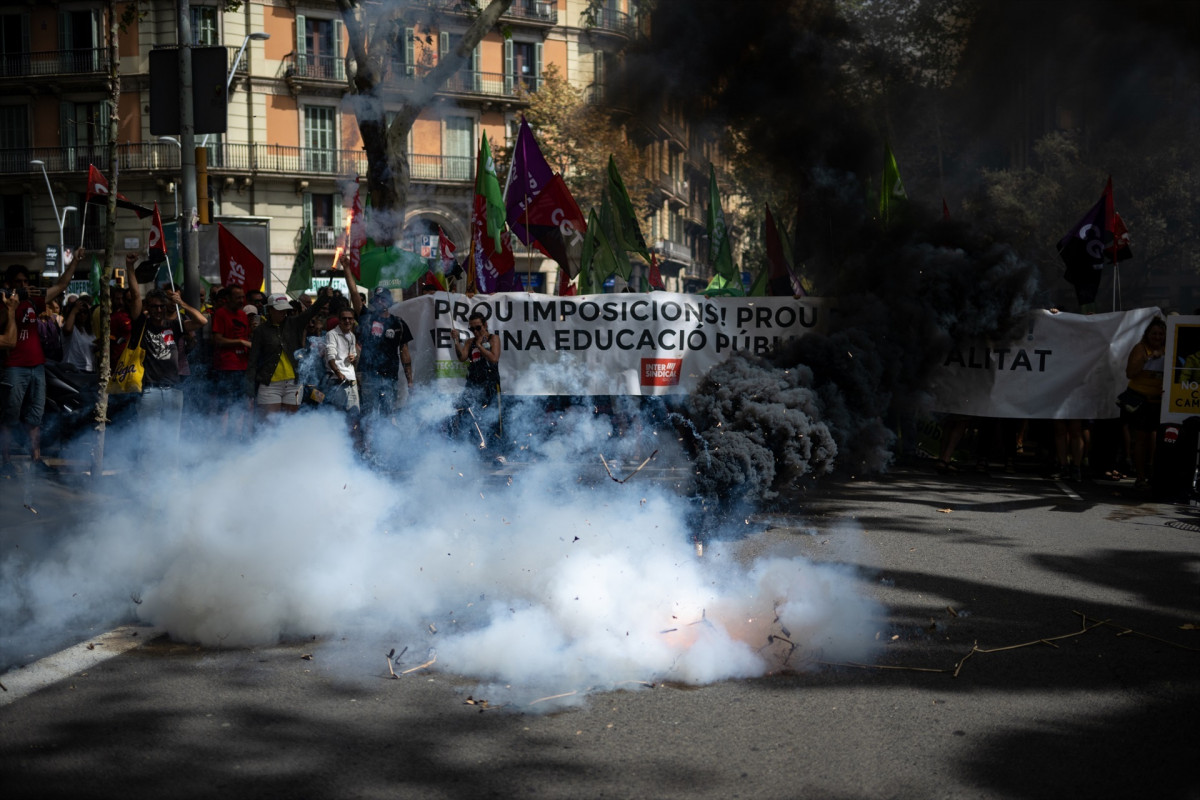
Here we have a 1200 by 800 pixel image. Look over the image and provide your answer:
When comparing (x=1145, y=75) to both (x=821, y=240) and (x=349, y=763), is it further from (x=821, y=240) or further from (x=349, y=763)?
(x=349, y=763)

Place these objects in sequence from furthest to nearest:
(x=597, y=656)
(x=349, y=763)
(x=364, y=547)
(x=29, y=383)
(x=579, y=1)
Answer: (x=579, y=1)
(x=29, y=383)
(x=364, y=547)
(x=597, y=656)
(x=349, y=763)

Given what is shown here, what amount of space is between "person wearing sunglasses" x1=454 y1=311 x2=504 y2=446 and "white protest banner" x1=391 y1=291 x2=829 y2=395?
0.85m

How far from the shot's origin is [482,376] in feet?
30.2

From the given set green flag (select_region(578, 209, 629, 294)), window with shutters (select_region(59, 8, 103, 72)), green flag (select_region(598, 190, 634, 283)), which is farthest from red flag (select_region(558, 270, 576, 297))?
window with shutters (select_region(59, 8, 103, 72))

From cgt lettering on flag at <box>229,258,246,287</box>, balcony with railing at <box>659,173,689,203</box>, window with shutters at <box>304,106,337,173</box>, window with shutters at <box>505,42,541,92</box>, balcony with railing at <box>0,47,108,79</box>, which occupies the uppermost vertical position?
balcony with railing at <box>0,47,108,79</box>

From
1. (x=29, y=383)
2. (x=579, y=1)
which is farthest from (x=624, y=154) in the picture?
(x=29, y=383)

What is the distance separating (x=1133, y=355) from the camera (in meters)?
9.37

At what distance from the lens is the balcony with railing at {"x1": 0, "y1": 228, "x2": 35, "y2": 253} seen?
36.6 meters

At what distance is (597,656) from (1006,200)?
1835 cm

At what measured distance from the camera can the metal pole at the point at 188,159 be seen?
9844mm

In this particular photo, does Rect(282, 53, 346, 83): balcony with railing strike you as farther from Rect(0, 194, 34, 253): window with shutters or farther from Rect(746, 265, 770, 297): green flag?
Rect(0, 194, 34, 253): window with shutters

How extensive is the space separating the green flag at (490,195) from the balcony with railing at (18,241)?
31.4 m

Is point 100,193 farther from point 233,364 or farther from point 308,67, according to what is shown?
point 308,67

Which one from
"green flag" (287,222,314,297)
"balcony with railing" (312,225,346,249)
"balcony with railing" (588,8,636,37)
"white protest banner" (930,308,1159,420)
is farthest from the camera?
"balcony with railing" (312,225,346,249)
